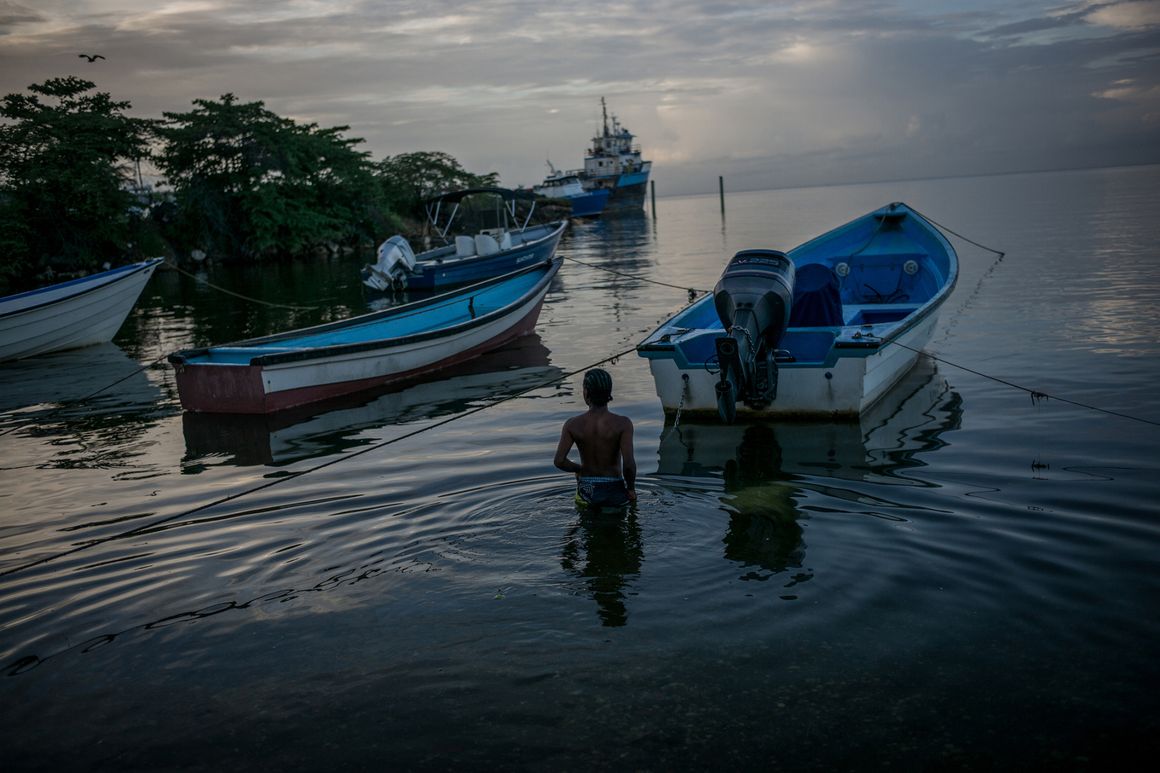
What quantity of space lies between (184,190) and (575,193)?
39.8m

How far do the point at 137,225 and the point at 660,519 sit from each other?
45.9 m

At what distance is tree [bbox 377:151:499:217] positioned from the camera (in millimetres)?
64312

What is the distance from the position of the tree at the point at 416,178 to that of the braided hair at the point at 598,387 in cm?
6008

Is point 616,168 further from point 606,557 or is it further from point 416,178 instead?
point 606,557

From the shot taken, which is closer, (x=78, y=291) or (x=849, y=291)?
(x=849, y=291)

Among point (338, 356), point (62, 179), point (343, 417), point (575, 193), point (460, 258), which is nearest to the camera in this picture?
point (343, 417)

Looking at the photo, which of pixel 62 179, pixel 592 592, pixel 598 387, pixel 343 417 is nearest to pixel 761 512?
pixel 598 387

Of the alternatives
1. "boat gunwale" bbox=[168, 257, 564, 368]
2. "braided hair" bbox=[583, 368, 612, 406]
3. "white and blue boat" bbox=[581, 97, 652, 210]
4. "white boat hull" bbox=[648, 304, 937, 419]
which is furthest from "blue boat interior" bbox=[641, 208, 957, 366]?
→ "white and blue boat" bbox=[581, 97, 652, 210]

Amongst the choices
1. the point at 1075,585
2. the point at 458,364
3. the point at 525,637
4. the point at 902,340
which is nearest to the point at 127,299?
the point at 458,364

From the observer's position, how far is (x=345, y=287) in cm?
3216

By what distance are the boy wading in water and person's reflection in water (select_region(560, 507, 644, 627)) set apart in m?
0.17

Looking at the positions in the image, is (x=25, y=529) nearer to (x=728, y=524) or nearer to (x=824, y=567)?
(x=728, y=524)

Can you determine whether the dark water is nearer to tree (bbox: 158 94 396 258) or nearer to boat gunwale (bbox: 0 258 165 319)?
boat gunwale (bbox: 0 258 165 319)

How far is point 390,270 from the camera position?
26.0 m
